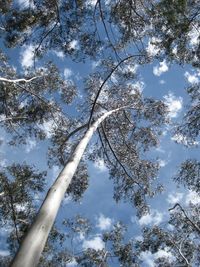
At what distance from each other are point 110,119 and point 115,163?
5.72ft

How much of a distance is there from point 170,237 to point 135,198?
2.24 meters

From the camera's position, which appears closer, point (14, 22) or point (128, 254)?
point (14, 22)

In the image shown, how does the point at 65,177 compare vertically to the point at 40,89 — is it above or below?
below

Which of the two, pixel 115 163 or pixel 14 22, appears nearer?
pixel 14 22

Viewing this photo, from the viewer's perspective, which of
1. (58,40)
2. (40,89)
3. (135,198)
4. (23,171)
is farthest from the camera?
(40,89)

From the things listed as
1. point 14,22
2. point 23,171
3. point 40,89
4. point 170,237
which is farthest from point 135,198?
point 14,22

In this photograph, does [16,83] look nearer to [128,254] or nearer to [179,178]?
[179,178]

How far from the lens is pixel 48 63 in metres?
14.6

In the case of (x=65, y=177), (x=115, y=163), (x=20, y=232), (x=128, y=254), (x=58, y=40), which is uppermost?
(x=58, y=40)

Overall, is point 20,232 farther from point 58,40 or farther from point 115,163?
point 58,40

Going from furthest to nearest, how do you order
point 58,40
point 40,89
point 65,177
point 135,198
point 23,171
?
point 40,89 < point 23,171 < point 135,198 < point 58,40 < point 65,177

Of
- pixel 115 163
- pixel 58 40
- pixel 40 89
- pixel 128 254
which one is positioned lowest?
pixel 128 254

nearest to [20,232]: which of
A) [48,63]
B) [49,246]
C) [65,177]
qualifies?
[49,246]

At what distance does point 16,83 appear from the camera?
13.6 metres
